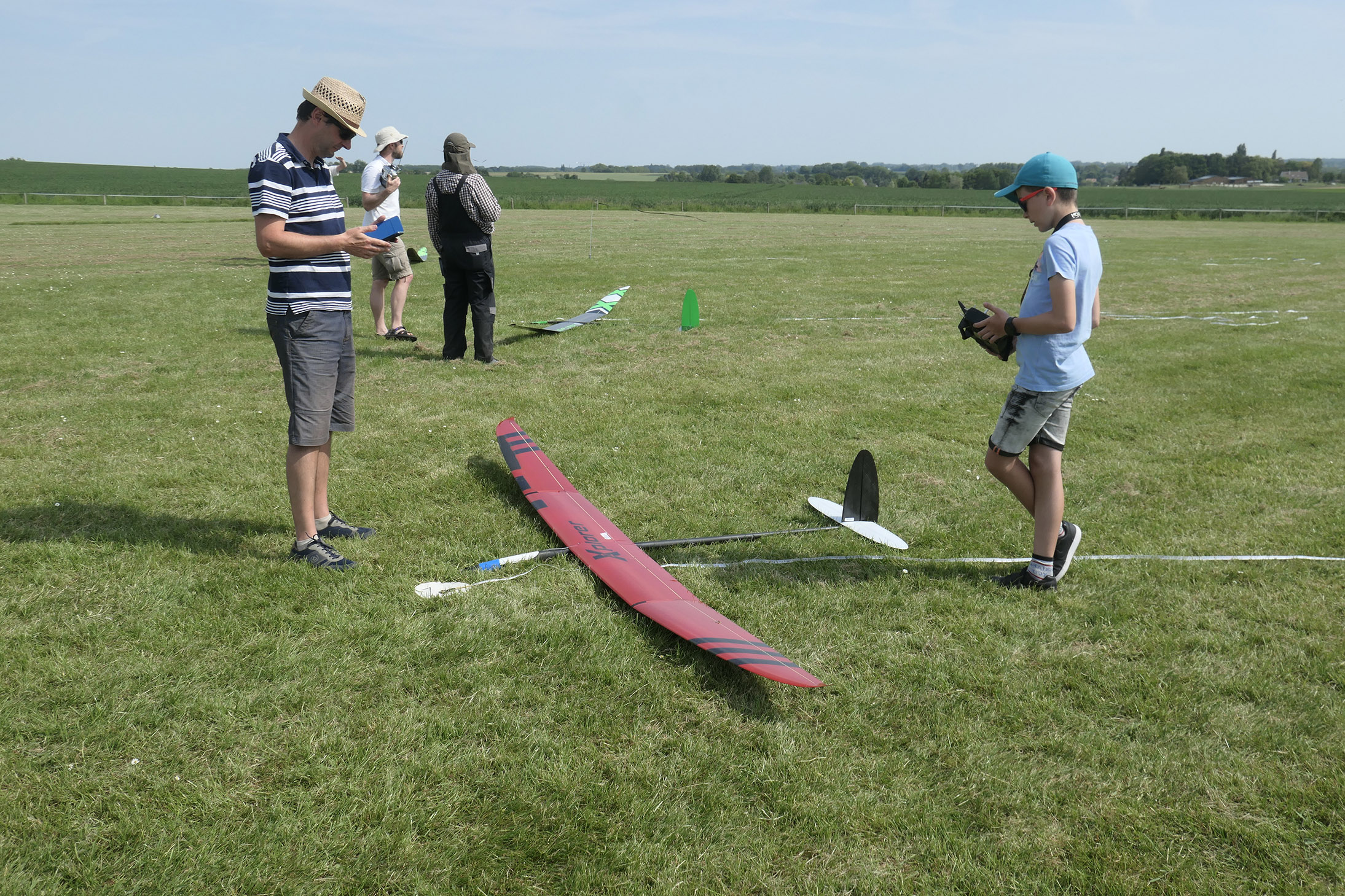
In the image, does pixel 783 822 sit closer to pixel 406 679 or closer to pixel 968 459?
pixel 406 679

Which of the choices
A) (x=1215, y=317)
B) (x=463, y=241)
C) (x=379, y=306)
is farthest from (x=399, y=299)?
(x=1215, y=317)

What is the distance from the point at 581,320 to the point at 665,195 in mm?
57730

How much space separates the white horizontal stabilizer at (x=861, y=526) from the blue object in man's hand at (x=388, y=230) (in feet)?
9.45

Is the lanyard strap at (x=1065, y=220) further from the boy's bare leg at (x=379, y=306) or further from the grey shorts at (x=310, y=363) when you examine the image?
the boy's bare leg at (x=379, y=306)

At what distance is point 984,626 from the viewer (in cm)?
395

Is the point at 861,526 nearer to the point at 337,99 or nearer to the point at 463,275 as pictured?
the point at 337,99

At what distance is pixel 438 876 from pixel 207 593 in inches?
87.7

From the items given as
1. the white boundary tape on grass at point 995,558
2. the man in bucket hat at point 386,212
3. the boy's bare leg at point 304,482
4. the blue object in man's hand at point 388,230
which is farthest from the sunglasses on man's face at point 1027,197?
the man in bucket hat at point 386,212

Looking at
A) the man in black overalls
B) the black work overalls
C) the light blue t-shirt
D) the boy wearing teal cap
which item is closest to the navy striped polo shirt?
the boy wearing teal cap

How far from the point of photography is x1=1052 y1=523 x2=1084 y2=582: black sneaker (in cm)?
431

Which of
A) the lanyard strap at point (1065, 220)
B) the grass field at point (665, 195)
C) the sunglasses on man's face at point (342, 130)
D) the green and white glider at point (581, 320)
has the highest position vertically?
the grass field at point (665, 195)

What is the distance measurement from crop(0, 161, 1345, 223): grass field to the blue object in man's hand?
38383 millimetres

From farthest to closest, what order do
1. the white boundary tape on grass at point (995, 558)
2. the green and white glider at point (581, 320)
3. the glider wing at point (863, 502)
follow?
the green and white glider at point (581, 320) < the glider wing at point (863, 502) < the white boundary tape on grass at point (995, 558)

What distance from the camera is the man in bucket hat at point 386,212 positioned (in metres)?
8.31
